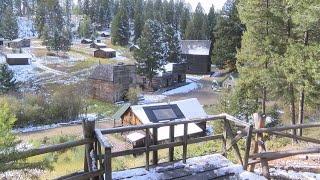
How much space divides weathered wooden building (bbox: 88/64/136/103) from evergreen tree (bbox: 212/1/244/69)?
50.4 feet

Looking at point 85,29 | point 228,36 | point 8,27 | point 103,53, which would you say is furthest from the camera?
point 85,29

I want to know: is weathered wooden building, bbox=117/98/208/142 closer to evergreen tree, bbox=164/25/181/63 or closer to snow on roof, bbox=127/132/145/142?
snow on roof, bbox=127/132/145/142

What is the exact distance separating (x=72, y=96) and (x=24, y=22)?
67014 millimetres

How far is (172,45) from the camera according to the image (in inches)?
2041

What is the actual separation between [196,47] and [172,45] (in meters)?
7.65

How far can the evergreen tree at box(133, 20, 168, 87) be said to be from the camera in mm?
45562

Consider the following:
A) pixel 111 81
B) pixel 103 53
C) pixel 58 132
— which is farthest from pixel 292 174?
pixel 103 53

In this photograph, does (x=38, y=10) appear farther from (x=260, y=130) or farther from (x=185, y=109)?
(x=260, y=130)

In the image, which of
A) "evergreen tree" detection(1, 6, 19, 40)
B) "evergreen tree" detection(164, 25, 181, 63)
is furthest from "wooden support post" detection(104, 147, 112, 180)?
"evergreen tree" detection(1, 6, 19, 40)

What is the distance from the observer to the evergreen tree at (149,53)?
45562 millimetres

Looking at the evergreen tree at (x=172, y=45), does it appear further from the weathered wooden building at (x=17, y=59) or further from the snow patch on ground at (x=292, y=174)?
the snow patch on ground at (x=292, y=174)

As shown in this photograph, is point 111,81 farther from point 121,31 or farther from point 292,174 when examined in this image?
point 121,31

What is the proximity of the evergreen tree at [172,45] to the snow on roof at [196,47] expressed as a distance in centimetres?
495

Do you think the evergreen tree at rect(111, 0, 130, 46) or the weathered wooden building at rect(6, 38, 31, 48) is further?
the evergreen tree at rect(111, 0, 130, 46)
